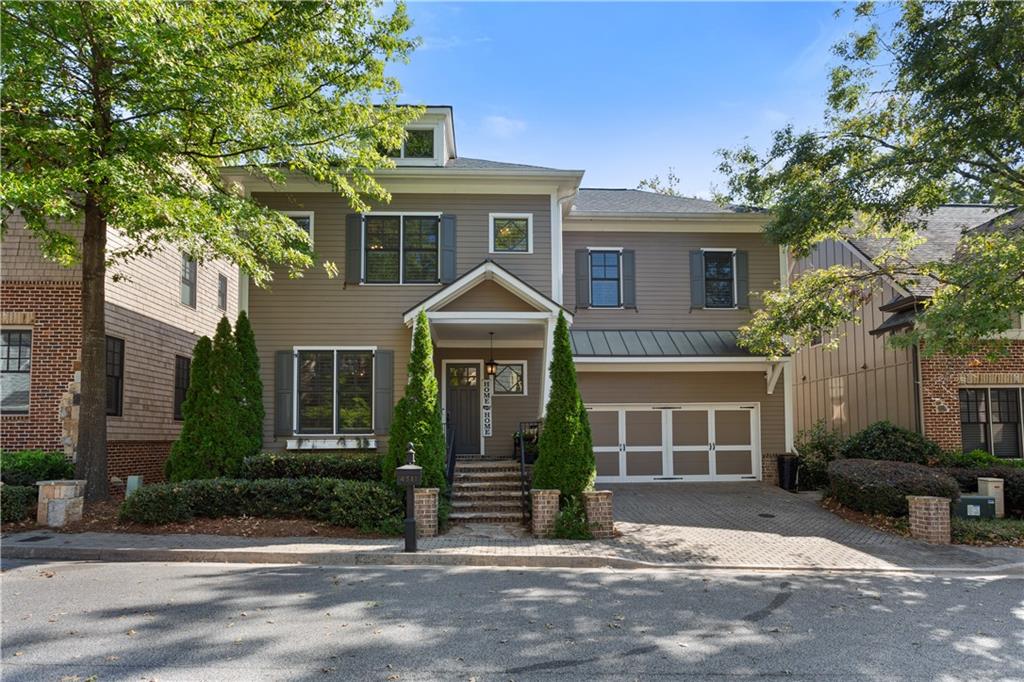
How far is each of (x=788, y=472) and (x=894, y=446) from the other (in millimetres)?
2301

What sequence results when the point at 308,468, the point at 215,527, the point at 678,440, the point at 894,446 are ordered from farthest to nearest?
1. the point at 678,440
2. the point at 894,446
3. the point at 308,468
4. the point at 215,527

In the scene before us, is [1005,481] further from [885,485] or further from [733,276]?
[733,276]

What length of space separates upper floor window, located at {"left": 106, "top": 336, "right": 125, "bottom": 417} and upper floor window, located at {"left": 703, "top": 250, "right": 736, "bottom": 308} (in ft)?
43.4

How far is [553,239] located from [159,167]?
7385 mm

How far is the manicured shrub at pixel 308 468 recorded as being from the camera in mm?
12609

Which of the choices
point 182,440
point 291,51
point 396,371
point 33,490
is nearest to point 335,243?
point 396,371

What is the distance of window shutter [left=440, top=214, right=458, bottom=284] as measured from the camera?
562 inches

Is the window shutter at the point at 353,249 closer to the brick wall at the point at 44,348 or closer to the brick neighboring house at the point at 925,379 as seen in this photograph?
the brick wall at the point at 44,348

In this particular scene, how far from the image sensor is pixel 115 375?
564 inches

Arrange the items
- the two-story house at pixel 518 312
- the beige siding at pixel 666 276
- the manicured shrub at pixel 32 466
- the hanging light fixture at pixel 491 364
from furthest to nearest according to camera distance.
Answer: the beige siding at pixel 666 276
the hanging light fixture at pixel 491 364
the two-story house at pixel 518 312
the manicured shrub at pixel 32 466

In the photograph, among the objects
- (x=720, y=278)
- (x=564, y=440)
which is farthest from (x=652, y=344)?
(x=564, y=440)

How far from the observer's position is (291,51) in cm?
1179

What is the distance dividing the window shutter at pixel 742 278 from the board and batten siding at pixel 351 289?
17.9ft

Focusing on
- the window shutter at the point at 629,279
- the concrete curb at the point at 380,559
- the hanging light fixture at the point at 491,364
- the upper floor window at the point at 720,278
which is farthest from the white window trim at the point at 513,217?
the concrete curb at the point at 380,559
